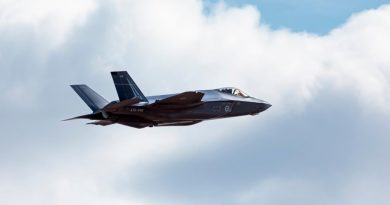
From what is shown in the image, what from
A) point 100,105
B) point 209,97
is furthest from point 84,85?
point 209,97

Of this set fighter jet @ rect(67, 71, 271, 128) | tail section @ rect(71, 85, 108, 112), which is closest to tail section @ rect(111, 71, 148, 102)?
fighter jet @ rect(67, 71, 271, 128)

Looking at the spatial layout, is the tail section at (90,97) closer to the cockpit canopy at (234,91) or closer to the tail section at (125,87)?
the tail section at (125,87)

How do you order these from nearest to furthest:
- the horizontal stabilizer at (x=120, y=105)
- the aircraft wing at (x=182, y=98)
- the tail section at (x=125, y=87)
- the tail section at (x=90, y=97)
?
the horizontal stabilizer at (x=120, y=105) → the aircraft wing at (x=182, y=98) → the tail section at (x=125, y=87) → the tail section at (x=90, y=97)

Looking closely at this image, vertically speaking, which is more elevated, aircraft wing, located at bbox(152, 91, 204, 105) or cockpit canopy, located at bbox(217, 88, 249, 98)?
cockpit canopy, located at bbox(217, 88, 249, 98)

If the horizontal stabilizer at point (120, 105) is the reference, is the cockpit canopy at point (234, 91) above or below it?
above

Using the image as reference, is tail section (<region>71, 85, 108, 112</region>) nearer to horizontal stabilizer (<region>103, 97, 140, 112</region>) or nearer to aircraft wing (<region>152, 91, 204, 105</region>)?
horizontal stabilizer (<region>103, 97, 140, 112</region>)

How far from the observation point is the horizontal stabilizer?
12657 cm

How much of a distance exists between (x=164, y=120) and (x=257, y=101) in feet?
36.5

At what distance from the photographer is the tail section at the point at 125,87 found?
12988cm

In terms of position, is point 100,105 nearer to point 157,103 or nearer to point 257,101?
point 157,103

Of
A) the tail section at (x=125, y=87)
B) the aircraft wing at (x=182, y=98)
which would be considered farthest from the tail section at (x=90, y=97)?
the aircraft wing at (x=182, y=98)

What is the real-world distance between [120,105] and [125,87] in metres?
3.56

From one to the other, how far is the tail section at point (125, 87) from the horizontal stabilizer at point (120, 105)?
82.2 inches

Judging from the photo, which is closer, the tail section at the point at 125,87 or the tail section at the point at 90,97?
the tail section at the point at 125,87
